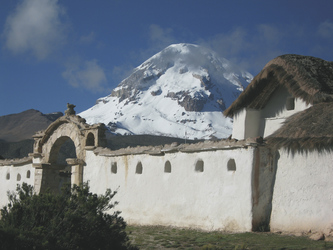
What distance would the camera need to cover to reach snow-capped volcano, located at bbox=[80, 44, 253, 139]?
349 feet

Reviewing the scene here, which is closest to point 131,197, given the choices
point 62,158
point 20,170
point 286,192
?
point 286,192

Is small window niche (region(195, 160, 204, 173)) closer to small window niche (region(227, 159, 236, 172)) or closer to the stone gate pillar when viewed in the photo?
small window niche (region(227, 159, 236, 172))

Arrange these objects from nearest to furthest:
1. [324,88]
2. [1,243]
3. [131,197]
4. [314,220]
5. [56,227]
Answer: [1,243] → [56,227] → [314,220] → [324,88] → [131,197]

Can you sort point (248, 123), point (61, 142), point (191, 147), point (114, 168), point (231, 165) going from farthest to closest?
point (61, 142) < point (114, 168) < point (248, 123) < point (191, 147) < point (231, 165)

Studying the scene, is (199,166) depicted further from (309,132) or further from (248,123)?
(309,132)

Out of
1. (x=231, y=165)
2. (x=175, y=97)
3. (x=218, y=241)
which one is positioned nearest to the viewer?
(x=218, y=241)

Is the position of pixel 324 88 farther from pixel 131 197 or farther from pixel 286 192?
pixel 131 197

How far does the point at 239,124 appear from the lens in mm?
14320

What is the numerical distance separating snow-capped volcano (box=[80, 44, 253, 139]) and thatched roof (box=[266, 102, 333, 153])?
77.8 meters

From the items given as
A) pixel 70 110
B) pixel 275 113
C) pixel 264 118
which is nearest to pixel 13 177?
pixel 70 110

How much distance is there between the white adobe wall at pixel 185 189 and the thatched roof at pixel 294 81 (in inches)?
129

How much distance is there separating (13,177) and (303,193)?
15.1 m

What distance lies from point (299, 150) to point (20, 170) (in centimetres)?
1443

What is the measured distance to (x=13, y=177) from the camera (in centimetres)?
2030
